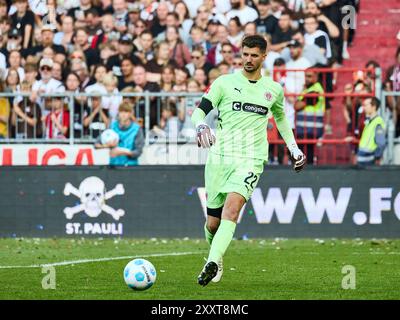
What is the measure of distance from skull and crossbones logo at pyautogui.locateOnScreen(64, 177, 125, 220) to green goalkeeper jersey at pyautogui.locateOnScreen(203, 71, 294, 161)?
260 inches

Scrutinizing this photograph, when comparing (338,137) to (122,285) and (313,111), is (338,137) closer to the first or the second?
(313,111)

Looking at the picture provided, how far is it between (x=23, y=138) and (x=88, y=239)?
2.13 meters

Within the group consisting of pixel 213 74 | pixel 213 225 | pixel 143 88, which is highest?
pixel 213 74

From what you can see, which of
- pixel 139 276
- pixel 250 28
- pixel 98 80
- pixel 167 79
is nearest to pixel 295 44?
pixel 250 28

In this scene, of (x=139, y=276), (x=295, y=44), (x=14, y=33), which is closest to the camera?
(x=139, y=276)

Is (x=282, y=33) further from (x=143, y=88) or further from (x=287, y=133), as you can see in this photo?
(x=287, y=133)

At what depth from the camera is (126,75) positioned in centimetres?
1998

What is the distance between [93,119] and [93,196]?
147 centimetres

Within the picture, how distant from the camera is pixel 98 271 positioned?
12961 mm

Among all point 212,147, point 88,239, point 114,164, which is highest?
point 212,147

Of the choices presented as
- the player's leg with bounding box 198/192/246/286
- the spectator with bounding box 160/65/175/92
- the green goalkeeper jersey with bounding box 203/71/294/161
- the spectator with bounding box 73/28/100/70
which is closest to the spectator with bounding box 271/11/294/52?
the spectator with bounding box 160/65/175/92

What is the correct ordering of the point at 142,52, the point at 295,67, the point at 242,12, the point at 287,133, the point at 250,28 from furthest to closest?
the point at 242,12, the point at 142,52, the point at 250,28, the point at 295,67, the point at 287,133

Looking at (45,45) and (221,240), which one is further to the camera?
(45,45)

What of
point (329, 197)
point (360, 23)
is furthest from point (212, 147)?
point (360, 23)
